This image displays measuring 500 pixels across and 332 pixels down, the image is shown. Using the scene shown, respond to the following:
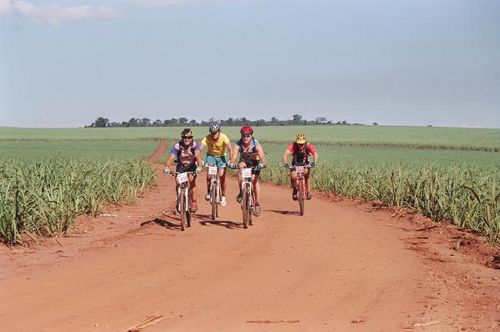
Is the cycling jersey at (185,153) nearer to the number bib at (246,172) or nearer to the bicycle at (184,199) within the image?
the bicycle at (184,199)

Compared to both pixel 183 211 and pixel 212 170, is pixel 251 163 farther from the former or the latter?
pixel 183 211

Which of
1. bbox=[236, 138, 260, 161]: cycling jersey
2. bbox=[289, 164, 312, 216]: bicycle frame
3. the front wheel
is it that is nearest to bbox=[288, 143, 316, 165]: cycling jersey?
bbox=[289, 164, 312, 216]: bicycle frame

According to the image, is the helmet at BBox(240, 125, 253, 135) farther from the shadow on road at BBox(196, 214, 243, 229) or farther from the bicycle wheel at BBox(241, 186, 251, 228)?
the shadow on road at BBox(196, 214, 243, 229)

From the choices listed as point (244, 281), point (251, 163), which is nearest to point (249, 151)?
point (251, 163)

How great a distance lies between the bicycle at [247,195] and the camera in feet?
44.6

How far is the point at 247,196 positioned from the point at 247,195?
0.02 metres

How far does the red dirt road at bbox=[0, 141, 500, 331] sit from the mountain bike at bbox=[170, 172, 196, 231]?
0.28m

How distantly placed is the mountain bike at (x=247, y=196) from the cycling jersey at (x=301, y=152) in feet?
6.95

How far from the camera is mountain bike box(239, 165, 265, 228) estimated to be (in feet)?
44.6

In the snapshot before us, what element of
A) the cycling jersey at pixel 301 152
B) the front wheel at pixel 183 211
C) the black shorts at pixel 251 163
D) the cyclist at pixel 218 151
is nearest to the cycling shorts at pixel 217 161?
the cyclist at pixel 218 151

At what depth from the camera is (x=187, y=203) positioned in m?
13.3

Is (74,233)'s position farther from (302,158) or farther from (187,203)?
(302,158)

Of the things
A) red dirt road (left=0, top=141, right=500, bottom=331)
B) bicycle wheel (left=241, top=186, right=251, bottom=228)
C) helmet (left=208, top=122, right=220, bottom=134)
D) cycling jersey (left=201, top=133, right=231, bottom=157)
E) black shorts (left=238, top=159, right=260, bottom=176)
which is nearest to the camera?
red dirt road (left=0, top=141, right=500, bottom=331)

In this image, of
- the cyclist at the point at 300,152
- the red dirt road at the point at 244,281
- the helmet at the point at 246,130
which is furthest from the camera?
the cyclist at the point at 300,152
